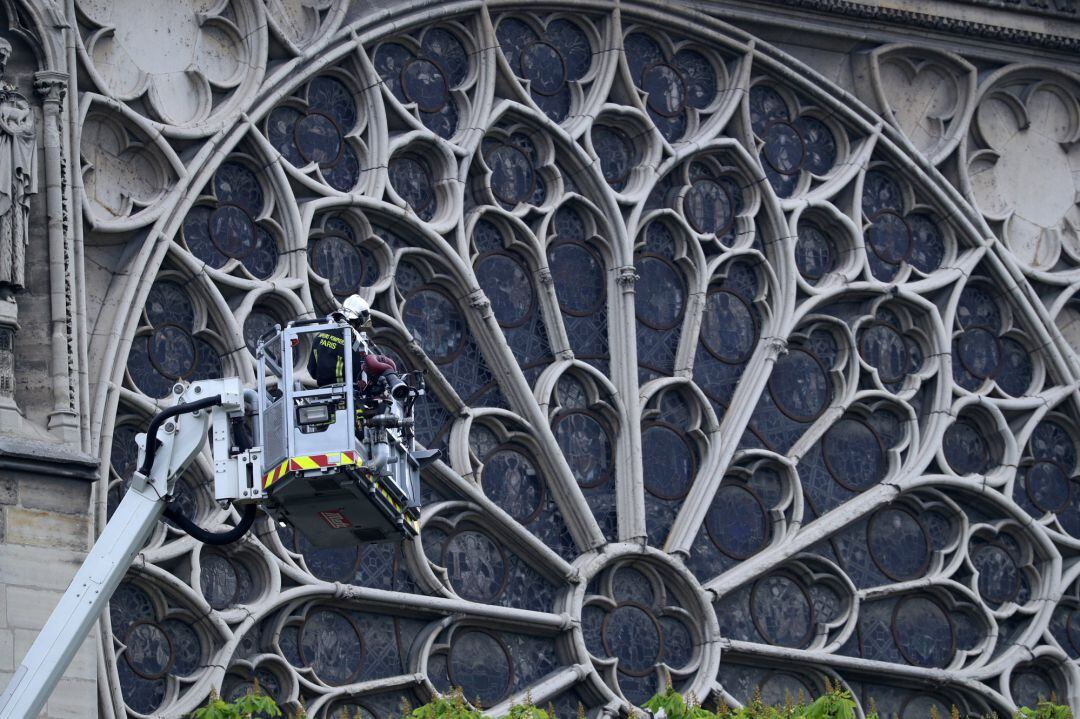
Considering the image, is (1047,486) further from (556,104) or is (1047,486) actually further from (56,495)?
(56,495)

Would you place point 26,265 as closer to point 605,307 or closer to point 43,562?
point 43,562

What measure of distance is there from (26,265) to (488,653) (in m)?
5.07

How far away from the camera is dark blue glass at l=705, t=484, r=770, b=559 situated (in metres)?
28.0

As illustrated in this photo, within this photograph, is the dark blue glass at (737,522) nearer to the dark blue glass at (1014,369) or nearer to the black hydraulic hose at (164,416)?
the dark blue glass at (1014,369)

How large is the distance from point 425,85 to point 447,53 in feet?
1.36

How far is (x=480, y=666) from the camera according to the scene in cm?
2650

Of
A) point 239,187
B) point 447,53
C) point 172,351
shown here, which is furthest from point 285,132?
point 172,351

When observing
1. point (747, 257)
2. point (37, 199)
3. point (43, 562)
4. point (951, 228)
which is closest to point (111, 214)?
point (37, 199)

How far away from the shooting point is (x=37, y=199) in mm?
24391

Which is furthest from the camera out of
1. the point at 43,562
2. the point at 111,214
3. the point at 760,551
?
the point at 760,551

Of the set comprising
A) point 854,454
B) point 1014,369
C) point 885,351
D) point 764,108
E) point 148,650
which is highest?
point 764,108

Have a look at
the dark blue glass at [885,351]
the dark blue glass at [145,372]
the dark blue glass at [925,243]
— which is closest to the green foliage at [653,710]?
the dark blue glass at [145,372]

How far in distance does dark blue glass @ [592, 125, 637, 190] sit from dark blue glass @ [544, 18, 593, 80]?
0.54 metres

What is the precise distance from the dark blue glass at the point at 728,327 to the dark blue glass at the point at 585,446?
4.86 ft
